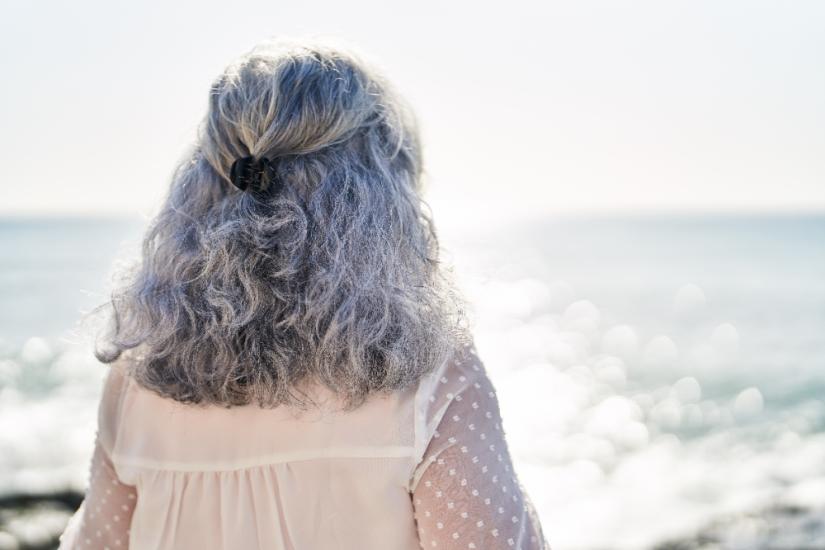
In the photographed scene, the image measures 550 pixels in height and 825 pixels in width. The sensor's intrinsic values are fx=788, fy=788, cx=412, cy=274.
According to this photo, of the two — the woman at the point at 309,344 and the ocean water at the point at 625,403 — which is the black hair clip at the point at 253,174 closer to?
the woman at the point at 309,344

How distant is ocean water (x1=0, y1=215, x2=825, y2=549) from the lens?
22.7 ft

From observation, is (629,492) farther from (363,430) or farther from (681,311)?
(681,311)

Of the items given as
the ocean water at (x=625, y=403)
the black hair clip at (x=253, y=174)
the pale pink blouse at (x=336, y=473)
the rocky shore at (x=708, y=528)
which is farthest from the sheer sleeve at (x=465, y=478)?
the rocky shore at (x=708, y=528)

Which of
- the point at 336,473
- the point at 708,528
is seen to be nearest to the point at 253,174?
the point at 336,473

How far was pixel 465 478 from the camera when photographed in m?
1.36

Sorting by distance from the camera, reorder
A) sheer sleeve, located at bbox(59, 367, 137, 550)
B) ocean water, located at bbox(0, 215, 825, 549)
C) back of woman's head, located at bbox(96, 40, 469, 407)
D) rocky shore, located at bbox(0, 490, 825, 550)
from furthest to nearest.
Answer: ocean water, located at bbox(0, 215, 825, 549), rocky shore, located at bbox(0, 490, 825, 550), sheer sleeve, located at bbox(59, 367, 137, 550), back of woman's head, located at bbox(96, 40, 469, 407)

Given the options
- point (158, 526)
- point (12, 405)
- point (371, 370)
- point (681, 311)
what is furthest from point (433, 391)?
point (681, 311)

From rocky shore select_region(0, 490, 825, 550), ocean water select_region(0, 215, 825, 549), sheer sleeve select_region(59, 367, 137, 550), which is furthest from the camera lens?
ocean water select_region(0, 215, 825, 549)

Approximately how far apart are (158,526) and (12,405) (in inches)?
386

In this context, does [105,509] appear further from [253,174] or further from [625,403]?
[625,403]

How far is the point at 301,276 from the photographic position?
1.39 meters

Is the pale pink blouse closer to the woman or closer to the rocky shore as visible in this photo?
the woman

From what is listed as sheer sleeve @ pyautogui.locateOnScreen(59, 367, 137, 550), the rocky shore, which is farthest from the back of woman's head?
the rocky shore

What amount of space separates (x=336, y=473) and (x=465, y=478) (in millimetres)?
232
